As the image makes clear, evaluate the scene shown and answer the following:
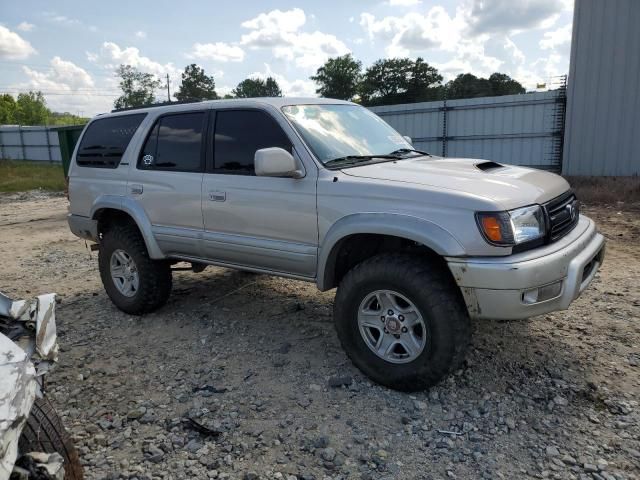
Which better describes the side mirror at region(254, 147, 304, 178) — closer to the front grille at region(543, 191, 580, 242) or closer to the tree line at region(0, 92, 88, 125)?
the front grille at region(543, 191, 580, 242)

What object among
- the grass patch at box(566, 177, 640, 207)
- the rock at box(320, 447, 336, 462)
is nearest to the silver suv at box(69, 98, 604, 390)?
the rock at box(320, 447, 336, 462)

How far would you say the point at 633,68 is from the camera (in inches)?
474

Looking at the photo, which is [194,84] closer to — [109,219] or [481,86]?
[481,86]

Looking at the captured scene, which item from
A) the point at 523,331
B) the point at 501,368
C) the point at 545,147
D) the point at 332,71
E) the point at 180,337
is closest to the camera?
the point at 501,368

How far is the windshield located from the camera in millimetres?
3761

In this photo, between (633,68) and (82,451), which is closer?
(82,451)

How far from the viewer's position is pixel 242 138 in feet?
13.3

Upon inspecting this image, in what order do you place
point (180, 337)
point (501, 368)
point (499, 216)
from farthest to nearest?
point (180, 337), point (501, 368), point (499, 216)

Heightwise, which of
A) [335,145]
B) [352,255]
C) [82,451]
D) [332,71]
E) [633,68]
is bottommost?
[82,451]

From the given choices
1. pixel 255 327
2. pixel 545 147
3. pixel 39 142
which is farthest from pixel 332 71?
pixel 255 327

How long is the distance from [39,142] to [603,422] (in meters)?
33.4

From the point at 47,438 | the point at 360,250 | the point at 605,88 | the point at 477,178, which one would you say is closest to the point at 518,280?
the point at 477,178

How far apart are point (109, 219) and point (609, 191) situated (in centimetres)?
968

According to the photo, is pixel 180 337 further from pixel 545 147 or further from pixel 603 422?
pixel 545 147
